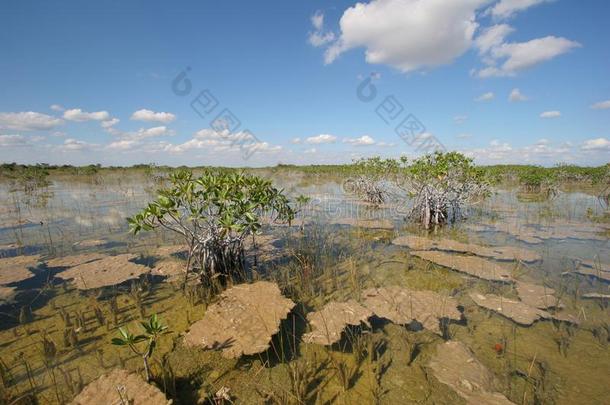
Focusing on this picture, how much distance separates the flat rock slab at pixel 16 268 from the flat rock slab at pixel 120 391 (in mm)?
4173

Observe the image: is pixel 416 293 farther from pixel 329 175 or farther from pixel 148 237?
pixel 329 175

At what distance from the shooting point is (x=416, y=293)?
4.87 m

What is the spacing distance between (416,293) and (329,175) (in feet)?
98.5

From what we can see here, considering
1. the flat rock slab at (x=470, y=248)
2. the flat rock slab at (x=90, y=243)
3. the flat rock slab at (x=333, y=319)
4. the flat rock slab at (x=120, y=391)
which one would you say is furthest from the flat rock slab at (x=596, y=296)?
the flat rock slab at (x=90, y=243)

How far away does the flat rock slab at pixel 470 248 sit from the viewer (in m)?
6.64

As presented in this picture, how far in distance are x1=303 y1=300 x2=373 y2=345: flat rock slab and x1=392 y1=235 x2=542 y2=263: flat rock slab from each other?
146 inches

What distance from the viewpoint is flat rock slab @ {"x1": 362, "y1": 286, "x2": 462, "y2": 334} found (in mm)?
4129

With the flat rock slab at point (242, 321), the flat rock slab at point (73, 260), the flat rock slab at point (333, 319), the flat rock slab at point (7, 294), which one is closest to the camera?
the flat rock slab at point (242, 321)

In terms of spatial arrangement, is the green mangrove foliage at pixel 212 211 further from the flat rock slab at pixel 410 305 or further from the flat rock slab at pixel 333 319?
the flat rock slab at pixel 410 305

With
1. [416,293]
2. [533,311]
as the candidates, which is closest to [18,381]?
[416,293]

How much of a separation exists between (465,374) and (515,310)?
74.2 inches

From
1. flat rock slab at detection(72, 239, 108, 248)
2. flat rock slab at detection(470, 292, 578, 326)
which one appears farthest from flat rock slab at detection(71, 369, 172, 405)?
flat rock slab at detection(72, 239, 108, 248)

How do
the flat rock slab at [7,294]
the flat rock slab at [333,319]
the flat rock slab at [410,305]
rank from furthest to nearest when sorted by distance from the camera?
1. the flat rock slab at [7,294]
2. the flat rock slab at [410,305]
3. the flat rock slab at [333,319]

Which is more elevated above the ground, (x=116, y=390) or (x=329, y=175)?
(x=329, y=175)
